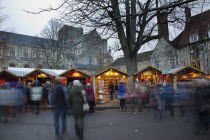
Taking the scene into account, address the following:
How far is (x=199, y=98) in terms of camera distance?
589 centimetres

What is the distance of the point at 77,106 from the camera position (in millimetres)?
5605

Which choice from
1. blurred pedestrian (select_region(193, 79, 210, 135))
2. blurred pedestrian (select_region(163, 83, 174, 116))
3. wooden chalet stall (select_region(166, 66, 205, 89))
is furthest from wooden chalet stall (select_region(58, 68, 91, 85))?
blurred pedestrian (select_region(193, 79, 210, 135))

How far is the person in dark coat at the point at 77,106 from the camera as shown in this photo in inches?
218

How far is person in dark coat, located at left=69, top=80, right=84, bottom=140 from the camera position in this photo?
5.53 m

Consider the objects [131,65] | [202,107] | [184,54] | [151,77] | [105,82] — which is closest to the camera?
[202,107]

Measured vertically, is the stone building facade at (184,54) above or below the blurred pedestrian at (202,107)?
above

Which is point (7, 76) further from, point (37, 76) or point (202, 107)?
point (202, 107)

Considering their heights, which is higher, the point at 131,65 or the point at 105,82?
the point at 131,65

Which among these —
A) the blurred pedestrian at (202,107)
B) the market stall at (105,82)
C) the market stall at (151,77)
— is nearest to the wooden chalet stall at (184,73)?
the market stall at (151,77)

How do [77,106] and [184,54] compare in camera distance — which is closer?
[77,106]

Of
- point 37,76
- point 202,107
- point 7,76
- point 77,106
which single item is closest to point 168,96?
point 202,107

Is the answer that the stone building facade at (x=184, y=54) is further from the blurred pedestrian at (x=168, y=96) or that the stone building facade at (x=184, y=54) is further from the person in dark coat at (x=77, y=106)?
the person in dark coat at (x=77, y=106)

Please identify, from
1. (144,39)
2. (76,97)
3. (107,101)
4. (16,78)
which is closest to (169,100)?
(76,97)

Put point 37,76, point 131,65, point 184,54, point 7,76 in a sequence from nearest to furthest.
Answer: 1. point 131,65
2. point 37,76
3. point 7,76
4. point 184,54
